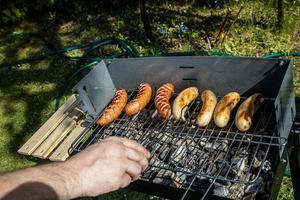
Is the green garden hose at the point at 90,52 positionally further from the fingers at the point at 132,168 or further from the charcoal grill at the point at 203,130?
the fingers at the point at 132,168

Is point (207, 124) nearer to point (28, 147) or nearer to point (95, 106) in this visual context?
point (95, 106)

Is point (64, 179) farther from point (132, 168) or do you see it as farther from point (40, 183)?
point (132, 168)

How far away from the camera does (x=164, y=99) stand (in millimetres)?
3172

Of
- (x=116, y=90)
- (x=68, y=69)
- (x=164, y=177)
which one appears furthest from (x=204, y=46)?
(x=164, y=177)

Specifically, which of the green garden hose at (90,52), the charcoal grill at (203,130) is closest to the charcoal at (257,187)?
the charcoal grill at (203,130)

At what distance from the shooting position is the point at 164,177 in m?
2.80

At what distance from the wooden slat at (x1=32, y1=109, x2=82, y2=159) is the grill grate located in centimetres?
58

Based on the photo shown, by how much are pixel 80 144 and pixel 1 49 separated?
4.96m

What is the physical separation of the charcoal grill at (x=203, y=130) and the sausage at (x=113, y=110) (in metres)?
0.08

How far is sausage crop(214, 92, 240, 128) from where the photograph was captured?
116 inches

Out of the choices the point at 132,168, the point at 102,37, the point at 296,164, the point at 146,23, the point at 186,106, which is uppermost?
the point at 132,168

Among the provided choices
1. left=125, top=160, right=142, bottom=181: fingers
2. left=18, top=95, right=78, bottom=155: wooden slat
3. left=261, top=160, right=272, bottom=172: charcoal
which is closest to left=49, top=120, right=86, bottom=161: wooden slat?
left=18, top=95, right=78, bottom=155: wooden slat

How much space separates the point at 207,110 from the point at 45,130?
166cm

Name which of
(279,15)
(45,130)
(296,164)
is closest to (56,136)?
(45,130)
